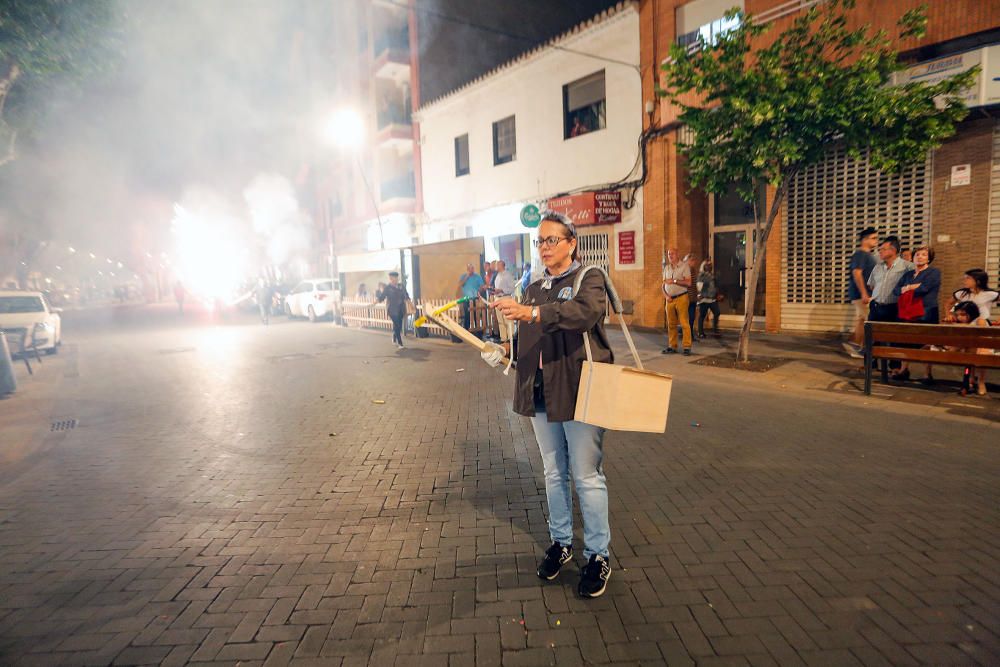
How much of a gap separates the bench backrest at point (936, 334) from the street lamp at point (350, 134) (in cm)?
1779

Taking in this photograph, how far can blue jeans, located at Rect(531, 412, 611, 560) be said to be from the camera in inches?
113

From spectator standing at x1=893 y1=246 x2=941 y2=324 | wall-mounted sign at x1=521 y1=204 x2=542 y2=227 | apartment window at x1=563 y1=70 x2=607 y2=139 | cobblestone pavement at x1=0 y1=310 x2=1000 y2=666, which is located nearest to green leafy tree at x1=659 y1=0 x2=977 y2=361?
spectator standing at x1=893 y1=246 x2=941 y2=324

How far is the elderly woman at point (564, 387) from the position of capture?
2795 mm

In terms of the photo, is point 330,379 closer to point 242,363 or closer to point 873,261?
point 242,363

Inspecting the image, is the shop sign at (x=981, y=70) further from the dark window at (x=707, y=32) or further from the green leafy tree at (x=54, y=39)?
the green leafy tree at (x=54, y=39)

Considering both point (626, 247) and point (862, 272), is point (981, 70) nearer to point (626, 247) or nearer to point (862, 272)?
point (862, 272)

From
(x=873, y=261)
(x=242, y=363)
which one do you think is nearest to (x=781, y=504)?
(x=873, y=261)

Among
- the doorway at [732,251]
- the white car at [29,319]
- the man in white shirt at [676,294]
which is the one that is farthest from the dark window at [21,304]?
the doorway at [732,251]

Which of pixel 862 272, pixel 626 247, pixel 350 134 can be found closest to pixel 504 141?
pixel 626 247

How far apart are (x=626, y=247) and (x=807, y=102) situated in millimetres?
7332

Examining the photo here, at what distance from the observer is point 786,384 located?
7.47 meters

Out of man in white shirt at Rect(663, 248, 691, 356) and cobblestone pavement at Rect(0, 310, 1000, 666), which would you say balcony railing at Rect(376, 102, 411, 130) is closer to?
man in white shirt at Rect(663, 248, 691, 356)

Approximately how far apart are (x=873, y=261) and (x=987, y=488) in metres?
6.02

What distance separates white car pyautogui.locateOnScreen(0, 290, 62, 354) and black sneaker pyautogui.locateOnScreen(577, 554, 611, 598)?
14.6 m
